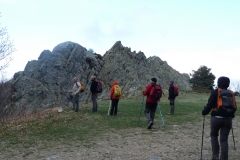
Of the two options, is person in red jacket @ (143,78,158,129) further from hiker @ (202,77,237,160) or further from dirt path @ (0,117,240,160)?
hiker @ (202,77,237,160)

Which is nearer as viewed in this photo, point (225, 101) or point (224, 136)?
point (225, 101)

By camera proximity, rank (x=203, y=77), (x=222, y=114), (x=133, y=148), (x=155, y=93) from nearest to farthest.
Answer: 1. (x=222, y=114)
2. (x=133, y=148)
3. (x=155, y=93)
4. (x=203, y=77)

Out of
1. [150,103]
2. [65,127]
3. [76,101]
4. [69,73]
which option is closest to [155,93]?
[150,103]

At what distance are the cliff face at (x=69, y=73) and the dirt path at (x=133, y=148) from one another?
17.8 metres

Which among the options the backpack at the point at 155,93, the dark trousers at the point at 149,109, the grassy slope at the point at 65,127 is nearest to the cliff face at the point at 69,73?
the grassy slope at the point at 65,127

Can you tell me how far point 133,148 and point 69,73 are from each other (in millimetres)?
32186

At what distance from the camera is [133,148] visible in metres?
9.05

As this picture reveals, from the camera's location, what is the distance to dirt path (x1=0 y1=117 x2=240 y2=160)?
26.7 feet

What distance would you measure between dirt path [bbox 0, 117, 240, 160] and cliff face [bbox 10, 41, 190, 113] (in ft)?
58.3

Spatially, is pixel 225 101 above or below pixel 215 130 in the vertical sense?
above

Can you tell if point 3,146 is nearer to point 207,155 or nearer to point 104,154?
point 104,154

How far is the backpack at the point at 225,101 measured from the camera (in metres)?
6.75

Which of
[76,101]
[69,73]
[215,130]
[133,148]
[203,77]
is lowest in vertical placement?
[133,148]

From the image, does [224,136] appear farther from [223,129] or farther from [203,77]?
[203,77]
